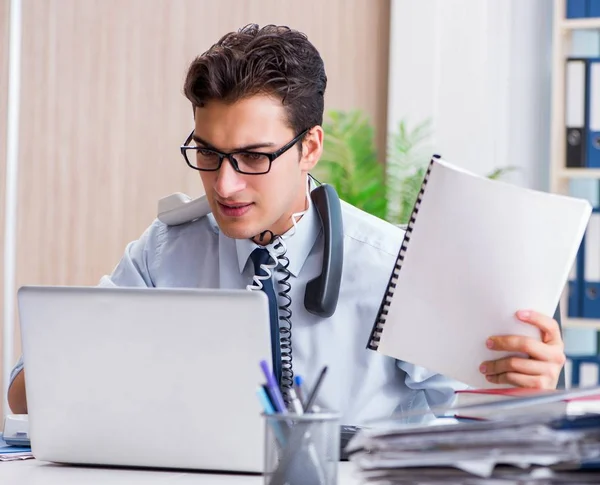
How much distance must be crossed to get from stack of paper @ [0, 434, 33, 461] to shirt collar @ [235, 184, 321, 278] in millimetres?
569

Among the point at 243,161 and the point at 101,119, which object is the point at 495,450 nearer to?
the point at 243,161

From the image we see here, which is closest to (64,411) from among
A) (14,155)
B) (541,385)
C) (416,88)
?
(541,385)

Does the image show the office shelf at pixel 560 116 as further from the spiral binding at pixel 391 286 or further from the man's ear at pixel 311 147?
the spiral binding at pixel 391 286

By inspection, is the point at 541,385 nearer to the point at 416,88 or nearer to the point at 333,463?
the point at 333,463

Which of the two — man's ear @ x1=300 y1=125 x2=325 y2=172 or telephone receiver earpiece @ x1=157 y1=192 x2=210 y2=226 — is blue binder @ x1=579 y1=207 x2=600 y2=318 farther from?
telephone receiver earpiece @ x1=157 y1=192 x2=210 y2=226

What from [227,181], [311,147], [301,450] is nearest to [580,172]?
[311,147]

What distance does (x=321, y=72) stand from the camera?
190 cm

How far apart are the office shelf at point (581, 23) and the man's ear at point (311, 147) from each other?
5.34ft

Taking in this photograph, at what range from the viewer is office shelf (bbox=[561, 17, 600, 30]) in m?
3.10

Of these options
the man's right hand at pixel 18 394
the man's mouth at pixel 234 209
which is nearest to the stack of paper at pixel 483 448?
the man's mouth at pixel 234 209

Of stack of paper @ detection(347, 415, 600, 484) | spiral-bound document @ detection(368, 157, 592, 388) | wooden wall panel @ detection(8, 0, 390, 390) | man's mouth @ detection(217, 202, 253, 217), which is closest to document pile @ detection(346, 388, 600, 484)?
stack of paper @ detection(347, 415, 600, 484)

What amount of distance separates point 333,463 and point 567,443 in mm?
319

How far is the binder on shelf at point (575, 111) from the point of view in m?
3.00

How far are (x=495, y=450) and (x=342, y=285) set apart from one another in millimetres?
1088
